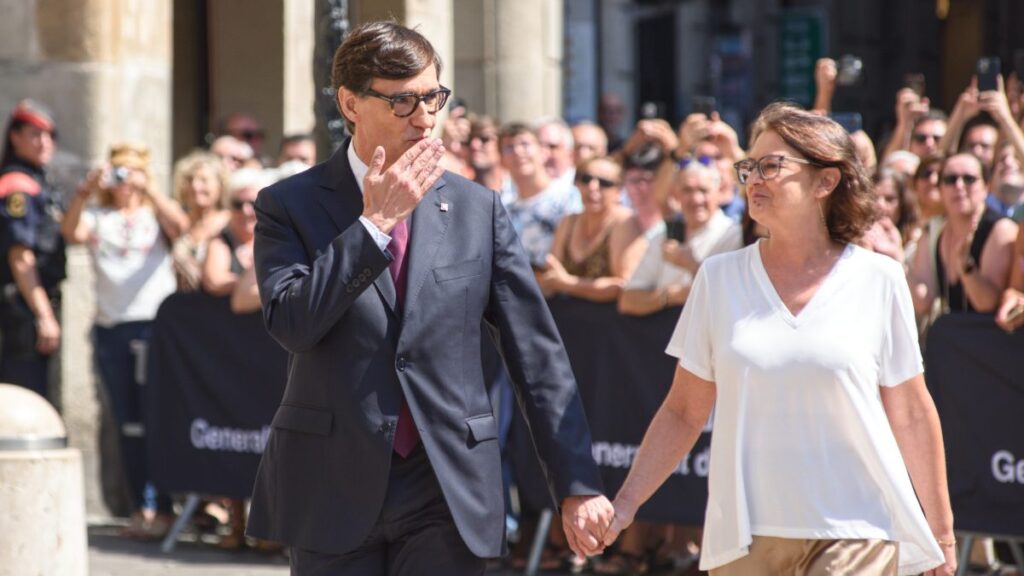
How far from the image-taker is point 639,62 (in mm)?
27812

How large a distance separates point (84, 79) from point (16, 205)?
5.73 ft

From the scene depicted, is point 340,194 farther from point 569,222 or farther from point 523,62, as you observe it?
point 523,62

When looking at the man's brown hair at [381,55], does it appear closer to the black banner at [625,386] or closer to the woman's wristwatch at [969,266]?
the woman's wristwatch at [969,266]

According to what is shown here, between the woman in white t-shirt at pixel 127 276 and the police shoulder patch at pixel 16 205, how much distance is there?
0.81ft

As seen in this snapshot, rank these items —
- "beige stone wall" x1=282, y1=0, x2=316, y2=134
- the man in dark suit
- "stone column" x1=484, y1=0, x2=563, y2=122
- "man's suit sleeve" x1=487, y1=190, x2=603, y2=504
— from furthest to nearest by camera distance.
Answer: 1. "stone column" x1=484, y1=0, x2=563, y2=122
2. "beige stone wall" x1=282, y1=0, x2=316, y2=134
3. "man's suit sleeve" x1=487, y1=190, x2=603, y2=504
4. the man in dark suit

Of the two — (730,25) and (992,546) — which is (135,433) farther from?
(730,25)

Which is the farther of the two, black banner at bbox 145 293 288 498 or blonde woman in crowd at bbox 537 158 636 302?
black banner at bbox 145 293 288 498

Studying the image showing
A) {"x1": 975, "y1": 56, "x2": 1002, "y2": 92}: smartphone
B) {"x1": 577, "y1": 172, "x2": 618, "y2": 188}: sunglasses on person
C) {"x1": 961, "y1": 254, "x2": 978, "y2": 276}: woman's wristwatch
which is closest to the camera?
{"x1": 961, "y1": 254, "x2": 978, "y2": 276}: woman's wristwatch

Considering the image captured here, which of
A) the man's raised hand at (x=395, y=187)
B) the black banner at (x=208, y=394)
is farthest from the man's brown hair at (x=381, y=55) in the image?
the black banner at (x=208, y=394)

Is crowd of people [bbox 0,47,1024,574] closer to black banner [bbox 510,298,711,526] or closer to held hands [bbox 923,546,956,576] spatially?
black banner [bbox 510,298,711,526]

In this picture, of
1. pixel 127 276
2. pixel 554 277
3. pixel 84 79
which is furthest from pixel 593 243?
pixel 84 79

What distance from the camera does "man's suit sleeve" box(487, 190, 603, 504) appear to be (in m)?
4.50

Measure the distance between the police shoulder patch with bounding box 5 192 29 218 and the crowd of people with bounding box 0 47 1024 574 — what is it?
0.04ft

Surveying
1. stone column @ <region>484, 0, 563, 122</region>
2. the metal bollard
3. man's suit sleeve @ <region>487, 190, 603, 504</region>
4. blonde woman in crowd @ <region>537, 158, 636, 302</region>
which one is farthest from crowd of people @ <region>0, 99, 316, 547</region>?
man's suit sleeve @ <region>487, 190, 603, 504</region>
